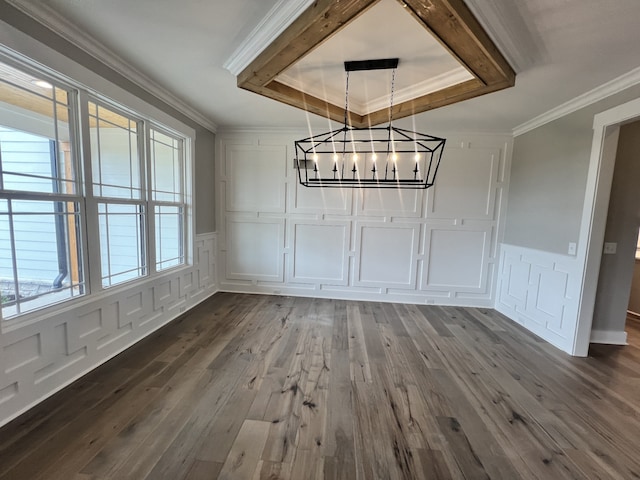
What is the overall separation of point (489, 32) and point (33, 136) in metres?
3.11

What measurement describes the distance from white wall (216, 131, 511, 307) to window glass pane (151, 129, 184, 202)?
0.79 m

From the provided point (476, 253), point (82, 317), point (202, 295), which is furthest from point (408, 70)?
point (202, 295)

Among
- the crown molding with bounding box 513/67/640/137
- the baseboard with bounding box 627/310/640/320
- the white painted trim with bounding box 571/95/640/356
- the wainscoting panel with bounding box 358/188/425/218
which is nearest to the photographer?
Result: the crown molding with bounding box 513/67/640/137

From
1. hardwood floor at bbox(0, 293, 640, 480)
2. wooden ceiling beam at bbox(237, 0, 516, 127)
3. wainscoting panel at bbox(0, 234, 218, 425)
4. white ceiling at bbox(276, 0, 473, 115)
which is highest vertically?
white ceiling at bbox(276, 0, 473, 115)

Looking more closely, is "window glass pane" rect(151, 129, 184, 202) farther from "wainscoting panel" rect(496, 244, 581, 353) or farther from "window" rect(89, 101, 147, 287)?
"wainscoting panel" rect(496, 244, 581, 353)

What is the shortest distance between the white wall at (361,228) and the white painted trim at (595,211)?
1283mm

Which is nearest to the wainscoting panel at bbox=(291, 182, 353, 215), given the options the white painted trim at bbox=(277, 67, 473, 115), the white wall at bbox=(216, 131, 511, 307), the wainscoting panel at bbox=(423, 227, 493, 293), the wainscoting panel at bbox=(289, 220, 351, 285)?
the white wall at bbox=(216, 131, 511, 307)

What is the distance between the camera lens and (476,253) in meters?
3.98

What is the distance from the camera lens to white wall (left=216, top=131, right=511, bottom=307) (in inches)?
154

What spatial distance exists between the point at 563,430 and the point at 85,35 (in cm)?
423

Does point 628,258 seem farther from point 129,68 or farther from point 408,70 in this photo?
point 129,68

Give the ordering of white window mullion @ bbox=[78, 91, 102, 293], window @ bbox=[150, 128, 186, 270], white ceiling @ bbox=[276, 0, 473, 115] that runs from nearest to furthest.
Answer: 1. white ceiling @ bbox=[276, 0, 473, 115]
2. white window mullion @ bbox=[78, 91, 102, 293]
3. window @ bbox=[150, 128, 186, 270]

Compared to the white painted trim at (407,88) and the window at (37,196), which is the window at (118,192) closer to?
the window at (37,196)

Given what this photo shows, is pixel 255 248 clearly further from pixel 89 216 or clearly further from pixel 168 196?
pixel 89 216
